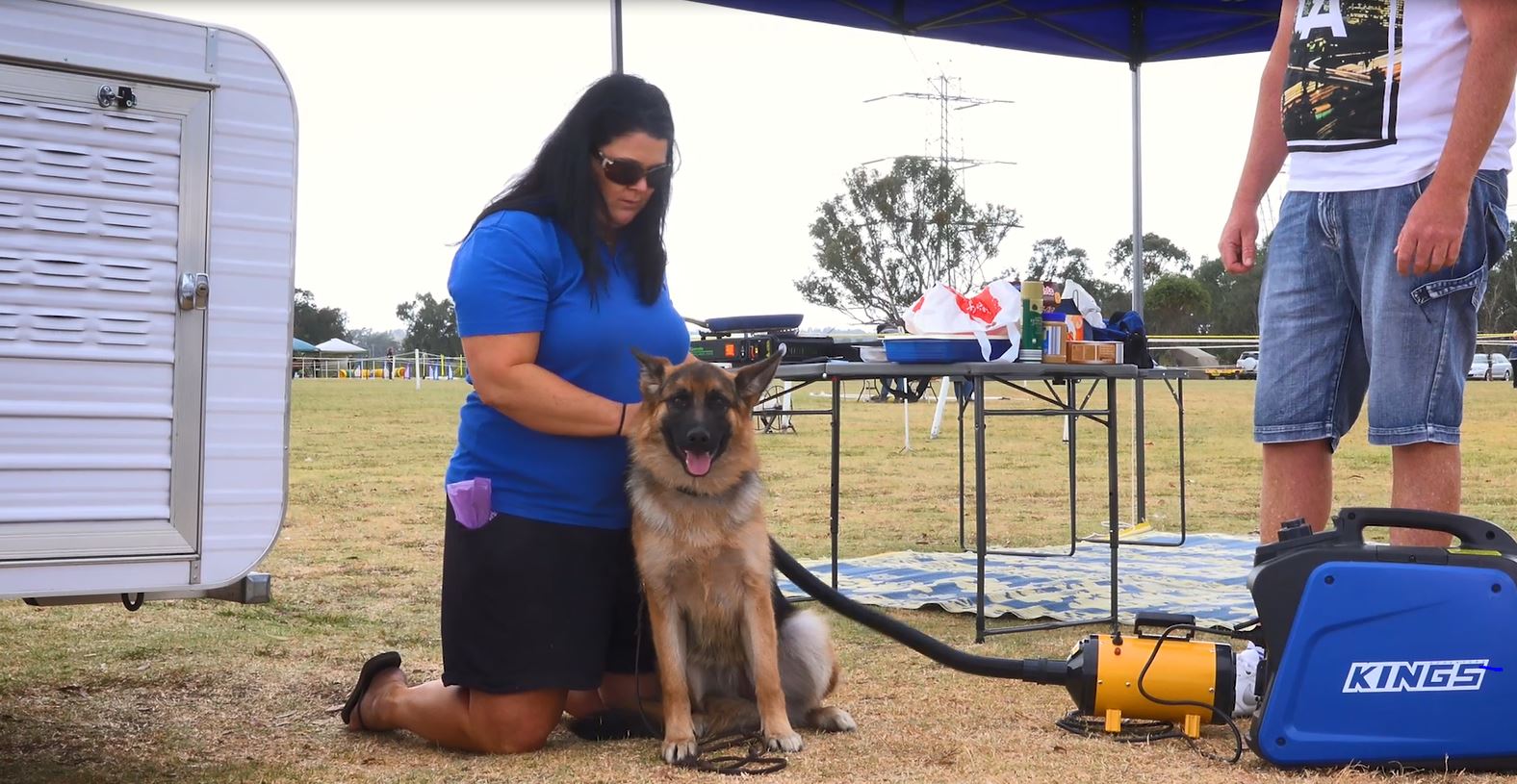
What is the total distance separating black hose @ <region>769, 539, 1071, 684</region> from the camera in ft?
11.5

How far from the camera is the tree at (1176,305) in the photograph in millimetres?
63750

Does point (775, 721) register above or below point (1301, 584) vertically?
below

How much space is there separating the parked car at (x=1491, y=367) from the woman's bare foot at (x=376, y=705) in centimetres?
4779

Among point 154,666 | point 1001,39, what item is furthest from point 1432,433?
point 1001,39

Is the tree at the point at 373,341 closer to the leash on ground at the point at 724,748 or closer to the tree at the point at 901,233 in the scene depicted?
the tree at the point at 901,233

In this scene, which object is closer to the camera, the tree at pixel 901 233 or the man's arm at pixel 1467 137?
the man's arm at pixel 1467 137

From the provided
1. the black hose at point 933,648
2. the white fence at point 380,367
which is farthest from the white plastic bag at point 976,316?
the white fence at point 380,367

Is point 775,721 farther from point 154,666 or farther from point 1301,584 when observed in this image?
point 154,666

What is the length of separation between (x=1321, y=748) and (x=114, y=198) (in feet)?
9.62

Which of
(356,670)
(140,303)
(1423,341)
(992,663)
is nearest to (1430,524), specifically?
(1423,341)

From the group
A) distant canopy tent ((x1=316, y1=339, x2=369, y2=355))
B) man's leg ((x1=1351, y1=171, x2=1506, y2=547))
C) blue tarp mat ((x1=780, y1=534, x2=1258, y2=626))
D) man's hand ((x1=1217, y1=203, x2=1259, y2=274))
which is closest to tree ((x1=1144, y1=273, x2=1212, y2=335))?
distant canopy tent ((x1=316, y1=339, x2=369, y2=355))

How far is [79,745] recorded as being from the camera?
327 centimetres

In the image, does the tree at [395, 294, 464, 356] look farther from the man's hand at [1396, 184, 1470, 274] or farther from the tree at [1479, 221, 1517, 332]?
the man's hand at [1396, 184, 1470, 274]

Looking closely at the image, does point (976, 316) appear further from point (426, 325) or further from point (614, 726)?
point (426, 325)
